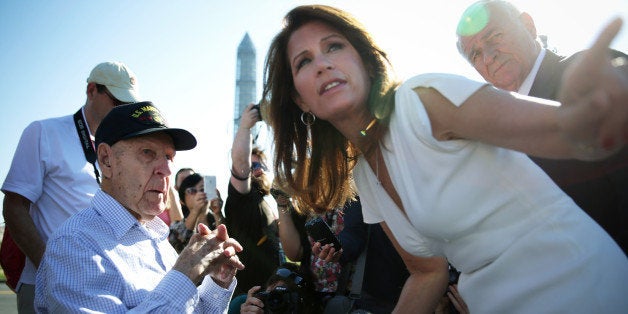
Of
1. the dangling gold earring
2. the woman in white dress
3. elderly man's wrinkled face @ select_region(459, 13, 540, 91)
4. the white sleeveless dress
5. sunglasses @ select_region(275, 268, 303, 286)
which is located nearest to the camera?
the woman in white dress

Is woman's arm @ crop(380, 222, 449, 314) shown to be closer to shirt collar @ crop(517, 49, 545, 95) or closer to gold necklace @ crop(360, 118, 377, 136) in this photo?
gold necklace @ crop(360, 118, 377, 136)

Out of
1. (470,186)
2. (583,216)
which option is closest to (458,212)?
(470,186)

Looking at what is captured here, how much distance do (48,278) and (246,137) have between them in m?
2.15

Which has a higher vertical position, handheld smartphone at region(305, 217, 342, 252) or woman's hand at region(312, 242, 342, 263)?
handheld smartphone at region(305, 217, 342, 252)

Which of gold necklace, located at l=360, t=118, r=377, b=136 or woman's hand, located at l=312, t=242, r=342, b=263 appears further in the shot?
woman's hand, located at l=312, t=242, r=342, b=263

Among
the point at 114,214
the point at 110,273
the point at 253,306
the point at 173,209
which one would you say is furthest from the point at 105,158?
the point at 173,209

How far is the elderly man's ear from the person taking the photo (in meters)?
2.20

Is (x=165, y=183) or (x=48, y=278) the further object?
(x=165, y=183)

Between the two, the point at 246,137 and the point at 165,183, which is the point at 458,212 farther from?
the point at 246,137

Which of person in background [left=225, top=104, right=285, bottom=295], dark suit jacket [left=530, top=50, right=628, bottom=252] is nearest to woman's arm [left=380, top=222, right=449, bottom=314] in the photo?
dark suit jacket [left=530, top=50, right=628, bottom=252]

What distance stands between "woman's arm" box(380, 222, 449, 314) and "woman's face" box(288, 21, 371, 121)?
0.72 meters

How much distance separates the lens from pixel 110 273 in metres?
1.84

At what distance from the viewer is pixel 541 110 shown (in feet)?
3.60

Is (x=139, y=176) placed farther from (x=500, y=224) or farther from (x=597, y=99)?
(x=597, y=99)
